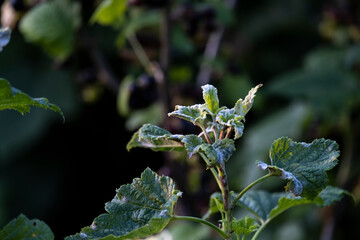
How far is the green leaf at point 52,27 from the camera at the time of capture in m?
1.72

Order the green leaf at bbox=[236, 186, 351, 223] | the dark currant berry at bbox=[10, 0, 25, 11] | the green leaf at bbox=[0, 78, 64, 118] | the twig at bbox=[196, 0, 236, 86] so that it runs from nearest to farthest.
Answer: the green leaf at bbox=[0, 78, 64, 118], the green leaf at bbox=[236, 186, 351, 223], the dark currant berry at bbox=[10, 0, 25, 11], the twig at bbox=[196, 0, 236, 86]

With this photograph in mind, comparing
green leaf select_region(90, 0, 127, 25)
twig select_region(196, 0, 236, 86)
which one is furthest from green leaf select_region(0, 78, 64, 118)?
→ twig select_region(196, 0, 236, 86)

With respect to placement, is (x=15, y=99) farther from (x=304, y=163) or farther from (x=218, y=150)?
(x=304, y=163)

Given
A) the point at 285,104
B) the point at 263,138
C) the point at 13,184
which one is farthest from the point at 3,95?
the point at 13,184

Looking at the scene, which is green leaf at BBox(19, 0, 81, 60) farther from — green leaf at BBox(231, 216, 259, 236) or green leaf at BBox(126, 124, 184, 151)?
green leaf at BBox(231, 216, 259, 236)

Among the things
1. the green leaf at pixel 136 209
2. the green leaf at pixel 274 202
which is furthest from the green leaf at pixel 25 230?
the green leaf at pixel 274 202

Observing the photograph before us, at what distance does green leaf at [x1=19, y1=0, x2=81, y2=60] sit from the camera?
1.72m

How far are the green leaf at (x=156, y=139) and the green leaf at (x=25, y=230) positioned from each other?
14cm

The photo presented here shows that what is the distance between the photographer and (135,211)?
1.95ft

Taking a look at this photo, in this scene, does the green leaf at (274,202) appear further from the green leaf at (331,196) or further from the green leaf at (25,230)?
the green leaf at (25,230)

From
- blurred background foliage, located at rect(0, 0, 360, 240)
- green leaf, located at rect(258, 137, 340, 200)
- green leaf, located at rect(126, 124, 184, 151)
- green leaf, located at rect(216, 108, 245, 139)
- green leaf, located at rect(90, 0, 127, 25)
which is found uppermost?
green leaf, located at rect(90, 0, 127, 25)

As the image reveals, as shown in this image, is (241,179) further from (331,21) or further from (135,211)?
(135,211)

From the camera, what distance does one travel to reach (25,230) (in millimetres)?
593

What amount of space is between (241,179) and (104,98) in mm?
1226
